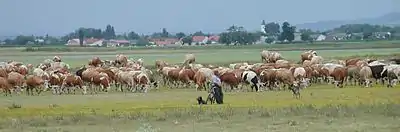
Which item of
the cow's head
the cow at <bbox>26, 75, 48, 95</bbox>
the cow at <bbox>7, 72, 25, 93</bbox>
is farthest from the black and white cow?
the cow at <bbox>7, 72, 25, 93</bbox>

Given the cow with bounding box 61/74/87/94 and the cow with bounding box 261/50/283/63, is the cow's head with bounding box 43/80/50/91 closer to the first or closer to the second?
the cow with bounding box 61/74/87/94

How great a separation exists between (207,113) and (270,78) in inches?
645

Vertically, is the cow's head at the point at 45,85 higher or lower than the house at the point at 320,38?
higher

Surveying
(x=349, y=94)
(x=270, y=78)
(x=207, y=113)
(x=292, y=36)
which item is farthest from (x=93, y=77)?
(x=292, y=36)

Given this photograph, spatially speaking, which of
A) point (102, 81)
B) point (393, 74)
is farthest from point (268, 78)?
point (102, 81)

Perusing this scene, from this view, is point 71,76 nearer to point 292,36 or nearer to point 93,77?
point 93,77

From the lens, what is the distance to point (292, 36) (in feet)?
499

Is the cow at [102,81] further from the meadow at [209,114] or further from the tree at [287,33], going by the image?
the tree at [287,33]

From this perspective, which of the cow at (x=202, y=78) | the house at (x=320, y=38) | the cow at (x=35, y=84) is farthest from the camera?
the house at (x=320, y=38)

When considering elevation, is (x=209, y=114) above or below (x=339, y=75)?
above

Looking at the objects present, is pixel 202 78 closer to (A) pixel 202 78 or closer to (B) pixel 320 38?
(A) pixel 202 78

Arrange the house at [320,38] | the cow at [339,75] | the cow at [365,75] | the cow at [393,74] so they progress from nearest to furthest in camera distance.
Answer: the cow at [393,74] → the cow at [365,75] → the cow at [339,75] → the house at [320,38]

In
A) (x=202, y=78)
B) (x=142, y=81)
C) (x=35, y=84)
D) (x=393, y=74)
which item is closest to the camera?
(x=35, y=84)

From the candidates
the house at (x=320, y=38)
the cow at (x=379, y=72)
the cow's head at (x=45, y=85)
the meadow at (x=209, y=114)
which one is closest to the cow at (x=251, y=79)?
the meadow at (x=209, y=114)
